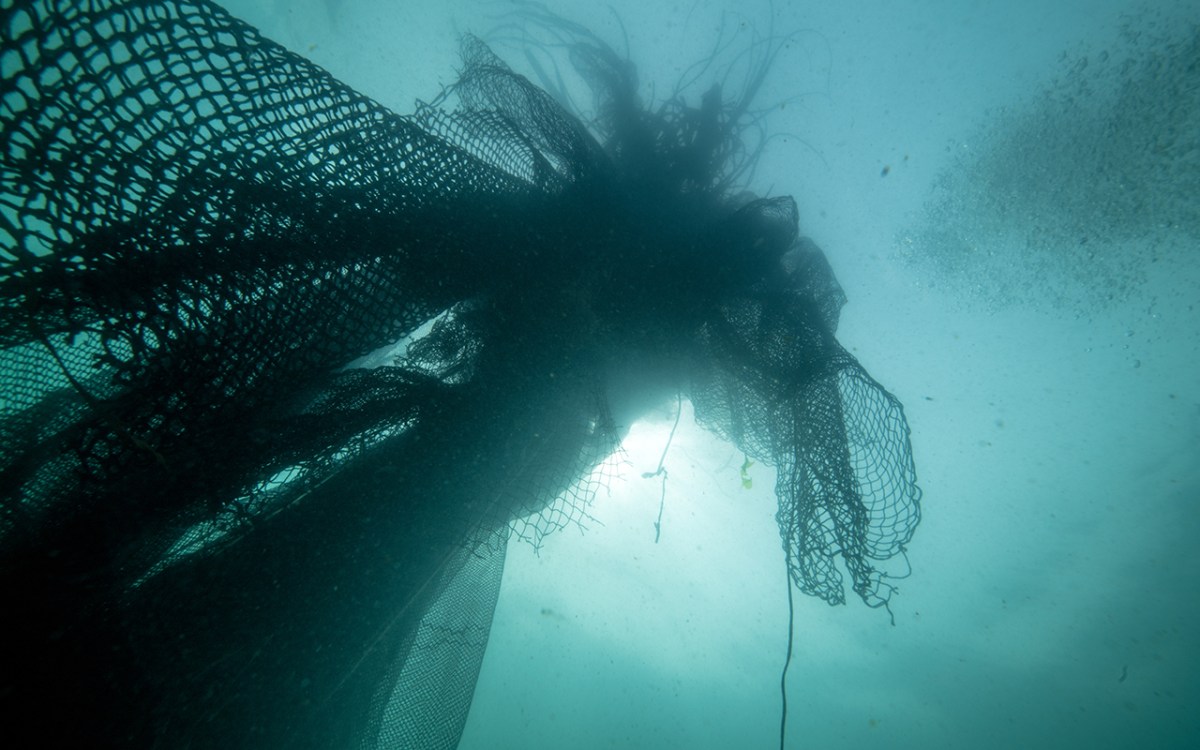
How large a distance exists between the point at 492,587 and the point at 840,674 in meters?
25.7

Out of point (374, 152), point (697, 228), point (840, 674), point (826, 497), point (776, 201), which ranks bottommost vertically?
point (840, 674)

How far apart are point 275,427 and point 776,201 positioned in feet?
9.70

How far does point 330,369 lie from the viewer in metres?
1.88

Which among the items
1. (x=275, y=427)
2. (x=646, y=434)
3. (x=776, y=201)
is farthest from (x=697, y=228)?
(x=646, y=434)

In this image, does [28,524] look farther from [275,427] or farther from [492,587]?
[492,587]

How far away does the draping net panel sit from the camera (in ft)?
4.44

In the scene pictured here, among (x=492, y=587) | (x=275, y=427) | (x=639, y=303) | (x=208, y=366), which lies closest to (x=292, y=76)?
(x=208, y=366)

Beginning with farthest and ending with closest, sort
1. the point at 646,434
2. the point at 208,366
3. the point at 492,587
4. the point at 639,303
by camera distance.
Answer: the point at 646,434 < the point at 492,587 < the point at 639,303 < the point at 208,366

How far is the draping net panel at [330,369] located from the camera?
1353mm

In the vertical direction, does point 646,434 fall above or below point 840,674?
above

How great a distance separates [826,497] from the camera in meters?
2.34

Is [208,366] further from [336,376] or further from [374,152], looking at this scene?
[374,152]

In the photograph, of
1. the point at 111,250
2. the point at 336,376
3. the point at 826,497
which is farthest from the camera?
the point at 826,497

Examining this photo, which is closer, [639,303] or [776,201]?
[639,303]
